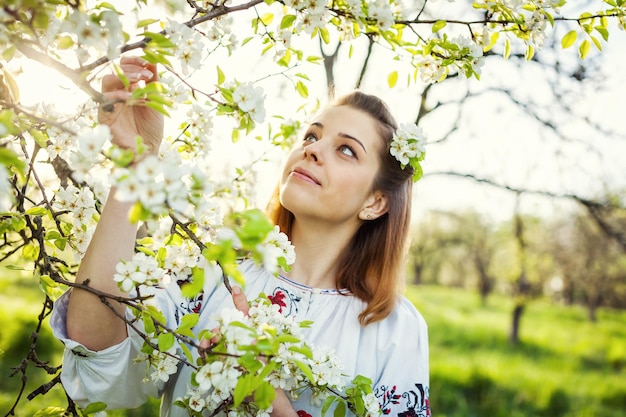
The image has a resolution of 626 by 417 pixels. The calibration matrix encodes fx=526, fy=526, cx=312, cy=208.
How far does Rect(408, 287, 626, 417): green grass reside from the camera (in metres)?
5.79

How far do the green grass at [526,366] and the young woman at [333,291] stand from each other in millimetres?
3696

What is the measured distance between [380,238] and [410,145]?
27.5 inches

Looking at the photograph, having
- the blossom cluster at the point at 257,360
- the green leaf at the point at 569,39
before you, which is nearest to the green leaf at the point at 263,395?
the blossom cluster at the point at 257,360

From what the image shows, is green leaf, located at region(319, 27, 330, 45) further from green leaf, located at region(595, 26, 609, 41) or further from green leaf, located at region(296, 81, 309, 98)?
green leaf, located at region(595, 26, 609, 41)

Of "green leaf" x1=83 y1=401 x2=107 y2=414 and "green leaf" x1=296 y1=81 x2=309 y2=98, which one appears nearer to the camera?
"green leaf" x1=83 y1=401 x2=107 y2=414

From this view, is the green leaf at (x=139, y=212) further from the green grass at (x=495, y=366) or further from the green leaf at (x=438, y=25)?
the green grass at (x=495, y=366)

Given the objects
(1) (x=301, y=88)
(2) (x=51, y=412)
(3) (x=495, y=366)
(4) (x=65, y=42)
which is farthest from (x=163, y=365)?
(3) (x=495, y=366)

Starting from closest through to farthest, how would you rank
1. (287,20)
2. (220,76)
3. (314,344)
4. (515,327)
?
(220,76), (287,20), (314,344), (515,327)

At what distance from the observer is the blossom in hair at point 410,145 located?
165cm

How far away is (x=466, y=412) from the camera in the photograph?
520cm

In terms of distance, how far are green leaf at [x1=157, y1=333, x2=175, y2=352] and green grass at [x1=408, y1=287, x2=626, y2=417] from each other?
473cm

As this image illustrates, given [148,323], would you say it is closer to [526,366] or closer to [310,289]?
[310,289]

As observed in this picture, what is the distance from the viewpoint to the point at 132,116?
1262 millimetres

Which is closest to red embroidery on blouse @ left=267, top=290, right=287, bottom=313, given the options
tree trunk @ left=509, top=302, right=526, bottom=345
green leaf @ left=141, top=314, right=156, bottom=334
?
green leaf @ left=141, top=314, right=156, bottom=334
